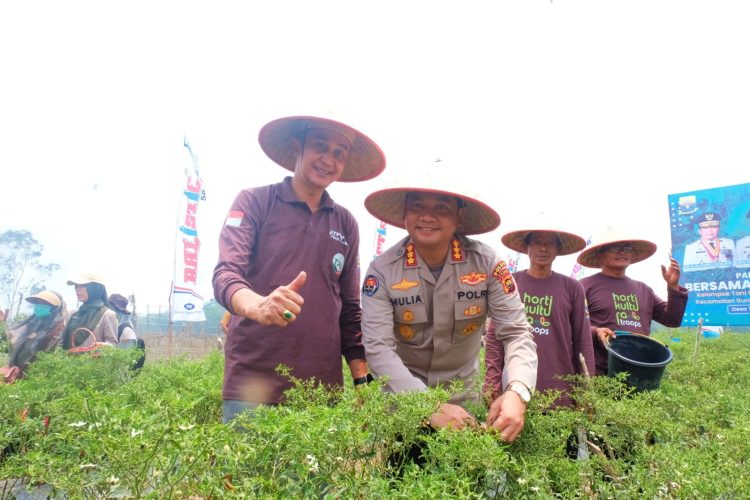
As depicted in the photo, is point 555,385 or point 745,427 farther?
point 555,385

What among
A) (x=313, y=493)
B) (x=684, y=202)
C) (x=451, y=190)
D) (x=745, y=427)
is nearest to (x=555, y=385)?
(x=745, y=427)

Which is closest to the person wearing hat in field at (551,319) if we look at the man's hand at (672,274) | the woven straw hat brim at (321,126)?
the man's hand at (672,274)

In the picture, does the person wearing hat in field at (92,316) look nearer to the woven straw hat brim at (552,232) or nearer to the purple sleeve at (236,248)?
Result: the purple sleeve at (236,248)

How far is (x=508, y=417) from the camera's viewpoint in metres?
1.52

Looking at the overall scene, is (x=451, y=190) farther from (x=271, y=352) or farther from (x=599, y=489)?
(x=599, y=489)

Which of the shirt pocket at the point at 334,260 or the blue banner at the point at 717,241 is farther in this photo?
the blue banner at the point at 717,241

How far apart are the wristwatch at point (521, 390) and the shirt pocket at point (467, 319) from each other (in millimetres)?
416

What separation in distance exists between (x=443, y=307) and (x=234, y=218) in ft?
3.48

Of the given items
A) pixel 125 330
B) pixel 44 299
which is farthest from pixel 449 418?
pixel 125 330

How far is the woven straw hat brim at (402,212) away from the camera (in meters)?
2.30

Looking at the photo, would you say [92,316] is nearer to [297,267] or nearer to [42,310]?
[42,310]

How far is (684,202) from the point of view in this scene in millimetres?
7215

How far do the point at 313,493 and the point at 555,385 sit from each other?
8.03 ft

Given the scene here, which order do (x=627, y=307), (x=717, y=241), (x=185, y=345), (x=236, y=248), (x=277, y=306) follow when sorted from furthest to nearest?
(x=185, y=345) → (x=717, y=241) → (x=627, y=307) → (x=236, y=248) → (x=277, y=306)
